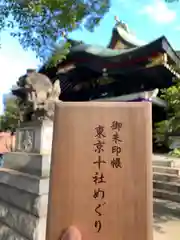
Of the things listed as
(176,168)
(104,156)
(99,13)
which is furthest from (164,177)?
(104,156)

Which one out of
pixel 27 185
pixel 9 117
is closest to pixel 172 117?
pixel 27 185

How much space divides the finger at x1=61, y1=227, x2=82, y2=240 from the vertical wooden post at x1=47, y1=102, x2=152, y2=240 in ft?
0.11

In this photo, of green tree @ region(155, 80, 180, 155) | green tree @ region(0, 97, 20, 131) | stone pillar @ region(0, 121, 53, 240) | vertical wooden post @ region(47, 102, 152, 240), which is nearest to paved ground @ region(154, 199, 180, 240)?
stone pillar @ region(0, 121, 53, 240)

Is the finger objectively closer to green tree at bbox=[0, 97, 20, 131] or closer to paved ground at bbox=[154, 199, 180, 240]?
paved ground at bbox=[154, 199, 180, 240]

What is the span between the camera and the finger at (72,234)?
1292 millimetres

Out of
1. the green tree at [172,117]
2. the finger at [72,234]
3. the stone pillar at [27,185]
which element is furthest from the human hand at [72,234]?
the green tree at [172,117]

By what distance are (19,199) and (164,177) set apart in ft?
11.3

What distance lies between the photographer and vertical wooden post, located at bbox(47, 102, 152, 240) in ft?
4.42

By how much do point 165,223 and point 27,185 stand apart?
2256 millimetres

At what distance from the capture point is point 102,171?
1.42 m

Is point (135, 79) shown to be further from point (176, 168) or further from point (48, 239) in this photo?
point (48, 239)

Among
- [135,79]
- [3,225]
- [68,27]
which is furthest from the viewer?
[135,79]

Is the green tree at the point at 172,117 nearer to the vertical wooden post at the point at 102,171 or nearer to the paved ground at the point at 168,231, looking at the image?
the paved ground at the point at 168,231

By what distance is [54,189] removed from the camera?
1404 millimetres
